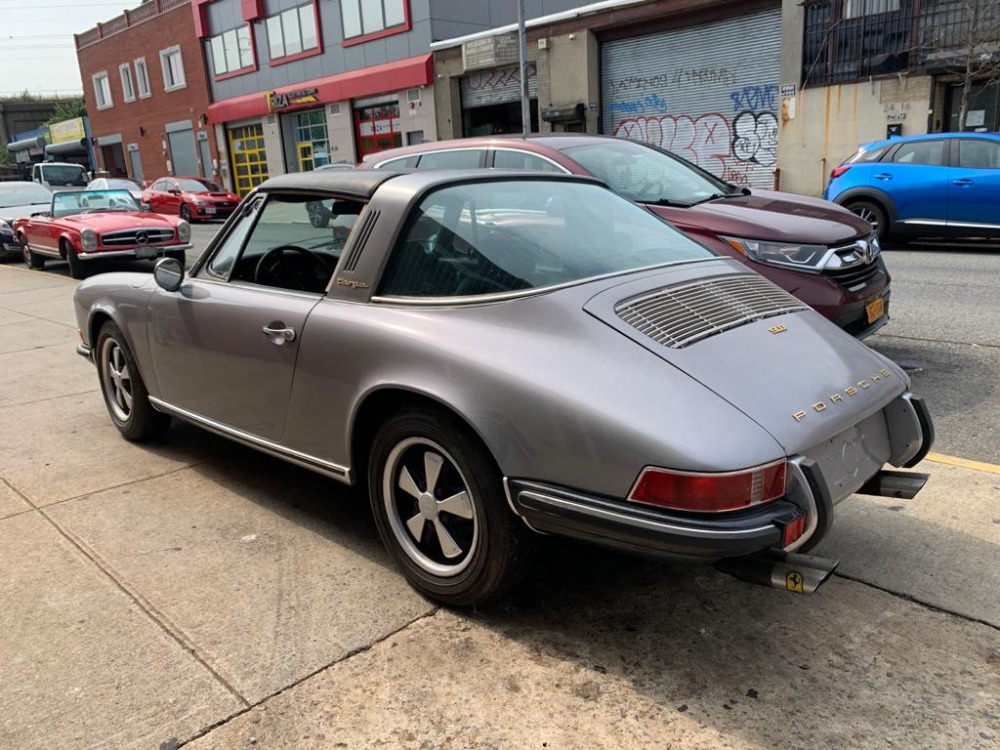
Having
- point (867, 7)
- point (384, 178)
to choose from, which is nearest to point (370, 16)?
point (867, 7)

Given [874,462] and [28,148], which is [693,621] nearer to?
[874,462]

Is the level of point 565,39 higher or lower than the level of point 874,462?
higher

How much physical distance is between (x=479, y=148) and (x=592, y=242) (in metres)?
3.57

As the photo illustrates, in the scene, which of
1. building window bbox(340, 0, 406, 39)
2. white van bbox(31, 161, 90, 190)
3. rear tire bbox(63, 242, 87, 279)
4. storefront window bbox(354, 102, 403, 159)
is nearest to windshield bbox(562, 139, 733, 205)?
rear tire bbox(63, 242, 87, 279)

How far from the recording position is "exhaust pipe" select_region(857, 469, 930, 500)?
292 cm

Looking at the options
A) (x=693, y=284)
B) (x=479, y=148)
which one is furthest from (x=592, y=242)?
(x=479, y=148)

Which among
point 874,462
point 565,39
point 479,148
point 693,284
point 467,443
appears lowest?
point 874,462

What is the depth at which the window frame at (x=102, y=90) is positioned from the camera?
45562mm

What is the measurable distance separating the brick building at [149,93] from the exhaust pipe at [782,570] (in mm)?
39128

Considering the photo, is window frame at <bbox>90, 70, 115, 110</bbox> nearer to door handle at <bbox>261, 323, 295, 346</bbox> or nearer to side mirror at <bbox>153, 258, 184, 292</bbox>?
side mirror at <bbox>153, 258, 184, 292</bbox>

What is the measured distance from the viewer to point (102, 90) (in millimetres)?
46438

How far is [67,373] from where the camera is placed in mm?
6805

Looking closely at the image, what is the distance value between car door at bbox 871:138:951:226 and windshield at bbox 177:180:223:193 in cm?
1999

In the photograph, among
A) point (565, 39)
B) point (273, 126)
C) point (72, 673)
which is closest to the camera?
point (72, 673)
